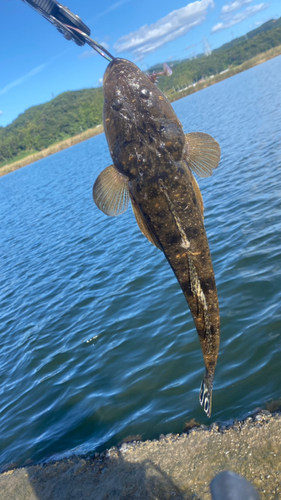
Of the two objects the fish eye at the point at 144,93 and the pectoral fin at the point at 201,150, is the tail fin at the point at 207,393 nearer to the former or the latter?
the pectoral fin at the point at 201,150

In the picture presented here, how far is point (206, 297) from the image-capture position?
3029mm

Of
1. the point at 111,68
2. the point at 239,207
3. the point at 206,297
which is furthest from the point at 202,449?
the point at 239,207

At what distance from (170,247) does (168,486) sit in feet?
9.96

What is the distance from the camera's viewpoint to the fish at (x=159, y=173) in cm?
272

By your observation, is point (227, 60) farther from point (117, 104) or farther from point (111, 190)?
point (111, 190)

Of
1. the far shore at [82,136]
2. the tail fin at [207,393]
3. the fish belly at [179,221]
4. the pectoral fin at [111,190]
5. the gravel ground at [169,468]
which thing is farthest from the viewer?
the far shore at [82,136]

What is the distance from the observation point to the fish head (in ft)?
8.93

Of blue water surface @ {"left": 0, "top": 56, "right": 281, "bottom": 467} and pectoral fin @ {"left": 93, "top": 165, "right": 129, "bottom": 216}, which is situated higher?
pectoral fin @ {"left": 93, "top": 165, "right": 129, "bottom": 216}

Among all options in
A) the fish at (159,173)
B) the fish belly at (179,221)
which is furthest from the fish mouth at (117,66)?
the fish belly at (179,221)

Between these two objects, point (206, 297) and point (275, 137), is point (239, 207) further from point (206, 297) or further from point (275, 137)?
point (206, 297)

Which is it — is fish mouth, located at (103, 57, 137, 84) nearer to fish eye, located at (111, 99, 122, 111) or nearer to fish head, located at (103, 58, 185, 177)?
fish head, located at (103, 58, 185, 177)

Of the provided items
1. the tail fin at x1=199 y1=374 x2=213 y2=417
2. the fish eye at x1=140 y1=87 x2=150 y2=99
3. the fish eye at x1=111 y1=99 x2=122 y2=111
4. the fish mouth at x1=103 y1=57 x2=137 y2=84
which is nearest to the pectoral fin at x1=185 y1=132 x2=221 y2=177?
the fish eye at x1=140 y1=87 x2=150 y2=99

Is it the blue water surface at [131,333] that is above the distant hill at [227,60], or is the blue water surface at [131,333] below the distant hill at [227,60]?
below

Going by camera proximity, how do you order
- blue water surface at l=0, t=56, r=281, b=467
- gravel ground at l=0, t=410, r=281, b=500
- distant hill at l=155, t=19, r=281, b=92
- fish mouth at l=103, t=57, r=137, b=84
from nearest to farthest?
fish mouth at l=103, t=57, r=137, b=84
gravel ground at l=0, t=410, r=281, b=500
blue water surface at l=0, t=56, r=281, b=467
distant hill at l=155, t=19, r=281, b=92
